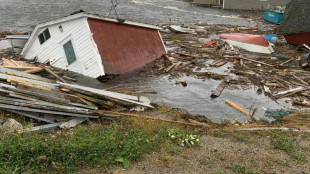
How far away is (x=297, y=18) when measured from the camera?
25.4 metres

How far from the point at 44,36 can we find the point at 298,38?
76.5 ft

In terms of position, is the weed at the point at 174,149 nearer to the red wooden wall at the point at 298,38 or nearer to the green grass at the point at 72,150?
the green grass at the point at 72,150

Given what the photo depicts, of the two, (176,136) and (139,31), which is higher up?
(139,31)

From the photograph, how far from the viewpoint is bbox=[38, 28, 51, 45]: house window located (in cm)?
1610

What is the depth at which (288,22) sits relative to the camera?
85.5 feet

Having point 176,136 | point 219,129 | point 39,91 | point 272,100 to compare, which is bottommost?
point 272,100

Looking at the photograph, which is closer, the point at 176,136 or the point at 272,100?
the point at 176,136

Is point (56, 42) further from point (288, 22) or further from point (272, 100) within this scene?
point (288, 22)

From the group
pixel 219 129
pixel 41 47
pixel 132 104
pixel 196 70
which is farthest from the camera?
pixel 196 70

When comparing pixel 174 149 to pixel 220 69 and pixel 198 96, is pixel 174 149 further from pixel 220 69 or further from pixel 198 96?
pixel 220 69

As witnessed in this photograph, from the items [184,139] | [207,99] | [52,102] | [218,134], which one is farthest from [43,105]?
[207,99]

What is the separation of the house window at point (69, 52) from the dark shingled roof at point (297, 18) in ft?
70.1

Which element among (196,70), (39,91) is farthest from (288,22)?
(39,91)

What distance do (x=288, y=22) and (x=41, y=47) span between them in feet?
78.5
